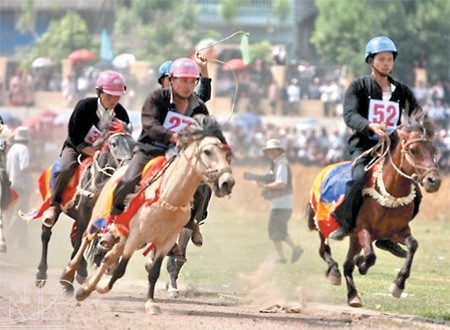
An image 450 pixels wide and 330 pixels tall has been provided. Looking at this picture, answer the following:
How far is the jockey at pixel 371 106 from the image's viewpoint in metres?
15.4

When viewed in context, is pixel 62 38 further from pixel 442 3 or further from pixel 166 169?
pixel 166 169

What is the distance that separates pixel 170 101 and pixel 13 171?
9.39m

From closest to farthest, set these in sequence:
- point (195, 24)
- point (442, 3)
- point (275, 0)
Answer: point (442, 3) → point (195, 24) → point (275, 0)

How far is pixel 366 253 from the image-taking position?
1508cm

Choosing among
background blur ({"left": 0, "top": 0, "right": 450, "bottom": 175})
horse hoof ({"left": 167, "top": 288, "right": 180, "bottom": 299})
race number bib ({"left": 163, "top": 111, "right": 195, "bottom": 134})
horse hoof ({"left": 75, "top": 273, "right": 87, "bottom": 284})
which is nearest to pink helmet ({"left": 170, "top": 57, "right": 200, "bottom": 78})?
race number bib ({"left": 163, "top": 111, "right": 195, "bottom": 134})

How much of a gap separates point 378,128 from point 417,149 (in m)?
0.58

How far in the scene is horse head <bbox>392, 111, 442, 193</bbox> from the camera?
47.9ft

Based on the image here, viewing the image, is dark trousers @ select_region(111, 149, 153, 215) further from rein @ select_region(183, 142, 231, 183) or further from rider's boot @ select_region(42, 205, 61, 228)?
rider's boot @ select_region(42, 205, 61, 228)

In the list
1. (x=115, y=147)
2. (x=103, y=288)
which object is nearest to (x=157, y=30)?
(x=115, y=147)

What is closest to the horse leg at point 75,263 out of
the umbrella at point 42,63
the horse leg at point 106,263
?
the horse leg at point 106,263

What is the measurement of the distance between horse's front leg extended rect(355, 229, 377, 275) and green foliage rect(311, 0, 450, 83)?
33730mm

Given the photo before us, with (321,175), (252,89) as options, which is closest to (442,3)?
(252,89)

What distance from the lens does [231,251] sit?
2448 centimetres

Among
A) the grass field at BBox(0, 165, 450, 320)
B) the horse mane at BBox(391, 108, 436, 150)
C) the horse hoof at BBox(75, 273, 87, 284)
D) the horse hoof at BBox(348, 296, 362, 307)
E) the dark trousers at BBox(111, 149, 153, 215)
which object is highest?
the horse mane at BBox(391, 108, 436, 150)
